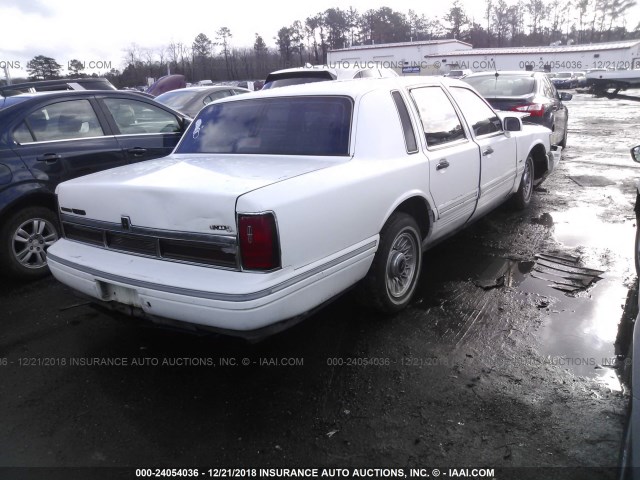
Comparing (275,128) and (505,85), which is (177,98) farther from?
(275,128)

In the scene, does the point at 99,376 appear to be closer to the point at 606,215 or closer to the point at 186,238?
the point at 186,238

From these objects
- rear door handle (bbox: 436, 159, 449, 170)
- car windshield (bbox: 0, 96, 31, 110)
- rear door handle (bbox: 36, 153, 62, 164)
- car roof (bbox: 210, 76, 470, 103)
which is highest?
car windshield (bbox: 0, 96, 31, 110)

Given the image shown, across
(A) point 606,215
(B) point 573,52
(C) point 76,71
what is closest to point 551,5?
(B) point 573,52

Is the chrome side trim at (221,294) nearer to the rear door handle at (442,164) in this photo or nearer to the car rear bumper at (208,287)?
the car rear bumper at (208,287)

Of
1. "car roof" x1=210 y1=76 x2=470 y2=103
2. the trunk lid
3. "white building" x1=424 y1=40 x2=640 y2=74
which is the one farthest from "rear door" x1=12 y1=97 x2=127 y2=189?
"white building" x1=424 y1=40 x2=640 y2=74

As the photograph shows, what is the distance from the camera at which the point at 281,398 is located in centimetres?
283

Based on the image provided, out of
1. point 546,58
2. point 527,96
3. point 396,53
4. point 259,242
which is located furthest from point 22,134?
point 396,53

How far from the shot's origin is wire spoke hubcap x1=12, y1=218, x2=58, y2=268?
447cm

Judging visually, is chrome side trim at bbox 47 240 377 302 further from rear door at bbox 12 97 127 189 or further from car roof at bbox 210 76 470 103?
rear door at bbox 12 97 127 189

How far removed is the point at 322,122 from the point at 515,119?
2584 millimetres

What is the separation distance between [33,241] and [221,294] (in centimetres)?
299

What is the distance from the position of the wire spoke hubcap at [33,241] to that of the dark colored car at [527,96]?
7.01 m

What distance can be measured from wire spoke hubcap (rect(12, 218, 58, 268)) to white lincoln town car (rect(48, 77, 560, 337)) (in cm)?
142

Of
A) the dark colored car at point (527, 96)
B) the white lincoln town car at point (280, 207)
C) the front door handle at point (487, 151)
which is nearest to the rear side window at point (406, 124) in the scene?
the white lincoln town car at point (280, 207)
